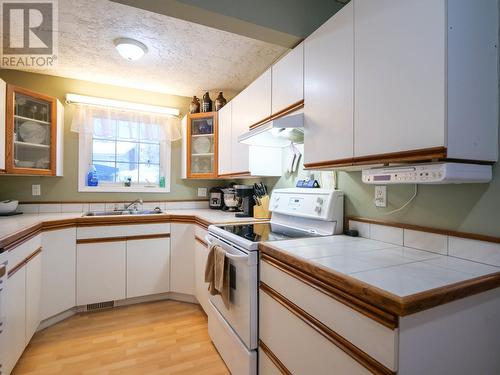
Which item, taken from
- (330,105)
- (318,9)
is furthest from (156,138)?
(330,105)

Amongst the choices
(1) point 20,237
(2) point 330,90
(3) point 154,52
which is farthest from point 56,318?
(2) point 330,90

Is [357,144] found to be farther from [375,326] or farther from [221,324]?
[221,324]

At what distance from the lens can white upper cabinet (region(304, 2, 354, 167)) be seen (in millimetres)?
1194

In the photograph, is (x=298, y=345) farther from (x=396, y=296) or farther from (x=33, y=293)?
(x=33, y=293)

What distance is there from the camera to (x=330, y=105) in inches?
50.9

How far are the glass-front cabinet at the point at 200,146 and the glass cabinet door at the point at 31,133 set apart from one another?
51.7 inches

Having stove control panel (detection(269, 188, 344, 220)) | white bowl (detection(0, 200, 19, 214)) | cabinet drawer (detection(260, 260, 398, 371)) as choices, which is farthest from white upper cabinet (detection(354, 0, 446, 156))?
white bowl (detection(0, 200, 19, 214))

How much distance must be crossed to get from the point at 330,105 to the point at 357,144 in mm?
274

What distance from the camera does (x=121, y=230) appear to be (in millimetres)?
2438

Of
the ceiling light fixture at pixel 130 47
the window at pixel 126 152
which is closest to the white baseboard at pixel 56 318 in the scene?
the window at pixel 126 152

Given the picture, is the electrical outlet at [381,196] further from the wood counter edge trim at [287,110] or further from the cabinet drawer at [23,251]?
the cabinet drawer at [23,251]

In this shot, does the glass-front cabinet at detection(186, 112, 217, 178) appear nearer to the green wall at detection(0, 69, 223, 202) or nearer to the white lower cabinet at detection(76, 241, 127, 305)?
the green wall at detection(0, 69, 223, 202)

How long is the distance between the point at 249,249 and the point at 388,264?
0.65 meters

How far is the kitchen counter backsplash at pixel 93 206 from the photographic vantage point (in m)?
2.58
